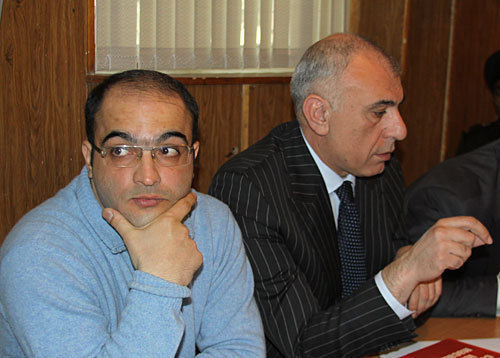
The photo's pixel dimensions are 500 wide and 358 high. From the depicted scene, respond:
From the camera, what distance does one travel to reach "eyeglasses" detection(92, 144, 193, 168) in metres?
1.49

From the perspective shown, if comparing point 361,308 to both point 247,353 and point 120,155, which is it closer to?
point 247,353

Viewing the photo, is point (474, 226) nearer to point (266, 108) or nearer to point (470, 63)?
point (266, 108)

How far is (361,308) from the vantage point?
1.77 m

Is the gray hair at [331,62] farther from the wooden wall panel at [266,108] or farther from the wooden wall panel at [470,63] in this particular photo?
the wooden wall panel at [470,63]

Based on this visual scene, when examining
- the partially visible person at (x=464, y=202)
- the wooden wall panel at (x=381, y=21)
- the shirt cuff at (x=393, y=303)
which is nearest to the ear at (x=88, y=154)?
the shirt cuff at (x=393, y=303)

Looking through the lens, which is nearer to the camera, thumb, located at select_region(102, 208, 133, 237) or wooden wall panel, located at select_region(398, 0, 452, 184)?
thumb, located at select_region(102, 208, 133, 237)

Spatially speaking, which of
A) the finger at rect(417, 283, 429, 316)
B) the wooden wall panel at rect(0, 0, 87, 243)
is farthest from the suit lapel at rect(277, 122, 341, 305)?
the wooden wall panel at rect(0, 0, 87, 243)

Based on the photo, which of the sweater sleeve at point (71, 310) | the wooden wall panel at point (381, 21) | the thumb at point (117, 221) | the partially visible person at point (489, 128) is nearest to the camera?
the sweater sleeve at point (71, 310)

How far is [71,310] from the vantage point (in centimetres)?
126

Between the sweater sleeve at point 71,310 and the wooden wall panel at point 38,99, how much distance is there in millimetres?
1026

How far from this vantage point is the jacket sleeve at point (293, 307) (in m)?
1.74

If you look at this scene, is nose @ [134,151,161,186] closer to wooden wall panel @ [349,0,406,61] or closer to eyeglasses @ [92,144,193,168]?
eyeglasses @ [92,144,193,168]

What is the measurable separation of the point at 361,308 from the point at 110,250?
78 centimetres

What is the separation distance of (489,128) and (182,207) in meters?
3.31
